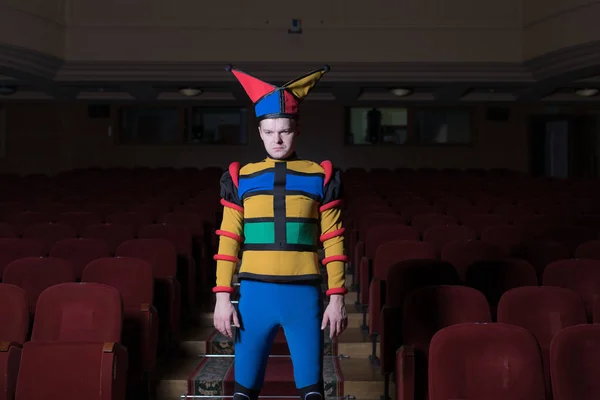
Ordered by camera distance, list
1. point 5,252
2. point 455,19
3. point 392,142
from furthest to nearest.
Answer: point 392,142, point 455,19, point 5,252

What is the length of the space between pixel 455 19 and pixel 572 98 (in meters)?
3.36

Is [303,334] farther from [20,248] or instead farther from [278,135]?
[20,248]

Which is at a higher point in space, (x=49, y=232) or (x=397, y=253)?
(x=49, y=232)

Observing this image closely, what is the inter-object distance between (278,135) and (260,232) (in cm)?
31

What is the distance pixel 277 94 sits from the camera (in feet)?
6.62

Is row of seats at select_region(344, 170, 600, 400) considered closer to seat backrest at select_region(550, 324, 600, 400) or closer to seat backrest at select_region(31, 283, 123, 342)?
seat backrest at select_region(550, 324, 600, 400)

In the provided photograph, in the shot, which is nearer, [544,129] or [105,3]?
[105,3]

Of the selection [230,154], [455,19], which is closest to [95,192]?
[230,154]

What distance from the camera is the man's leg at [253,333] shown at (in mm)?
2006

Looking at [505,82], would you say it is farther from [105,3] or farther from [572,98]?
[105,3]

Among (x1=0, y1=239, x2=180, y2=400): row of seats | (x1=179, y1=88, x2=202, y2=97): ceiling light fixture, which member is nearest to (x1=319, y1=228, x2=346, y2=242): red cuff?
(x1=0, y1=239, x2=180, y2=400): row of seats

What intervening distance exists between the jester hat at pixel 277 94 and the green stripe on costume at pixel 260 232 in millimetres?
334

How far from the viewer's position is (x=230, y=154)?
467 inches

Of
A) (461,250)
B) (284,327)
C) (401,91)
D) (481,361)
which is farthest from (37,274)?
(401,91)
